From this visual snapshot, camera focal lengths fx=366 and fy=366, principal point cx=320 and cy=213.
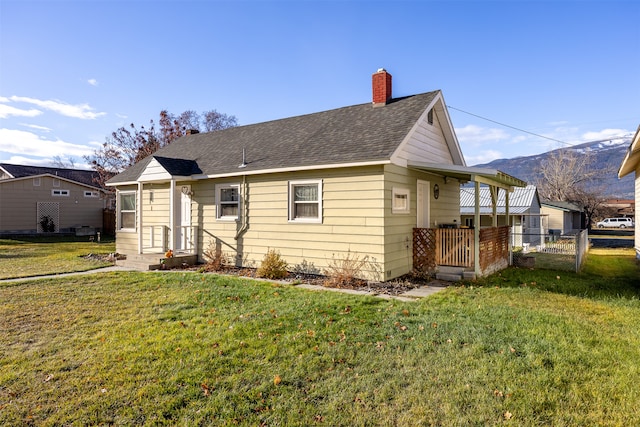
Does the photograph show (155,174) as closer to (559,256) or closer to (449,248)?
(449,248)

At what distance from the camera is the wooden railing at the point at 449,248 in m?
9.30

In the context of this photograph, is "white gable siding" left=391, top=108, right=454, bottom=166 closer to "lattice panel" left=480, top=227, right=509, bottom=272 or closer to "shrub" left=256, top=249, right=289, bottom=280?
"lattice panel" left=480, top=227, right=509, bottom=272

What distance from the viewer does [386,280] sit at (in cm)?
867

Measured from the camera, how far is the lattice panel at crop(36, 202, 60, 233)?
26.6 m

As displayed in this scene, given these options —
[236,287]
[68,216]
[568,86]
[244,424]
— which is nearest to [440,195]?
[236,287]

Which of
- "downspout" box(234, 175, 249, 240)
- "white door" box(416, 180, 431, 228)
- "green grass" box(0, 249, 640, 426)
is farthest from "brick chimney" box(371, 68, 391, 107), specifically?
"green grass" box(0, 249, 640, 426)

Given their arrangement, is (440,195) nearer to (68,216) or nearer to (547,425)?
(547,425)

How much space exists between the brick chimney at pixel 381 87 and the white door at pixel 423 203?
113 inches

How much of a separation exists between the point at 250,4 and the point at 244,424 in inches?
460

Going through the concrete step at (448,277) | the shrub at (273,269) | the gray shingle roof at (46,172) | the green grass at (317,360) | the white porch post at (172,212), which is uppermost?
the gray shingle roof at (46,172)

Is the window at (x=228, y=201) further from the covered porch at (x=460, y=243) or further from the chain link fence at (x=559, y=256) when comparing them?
the chain link fence at (x=559, y=256)

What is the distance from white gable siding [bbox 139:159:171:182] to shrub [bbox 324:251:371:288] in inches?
241

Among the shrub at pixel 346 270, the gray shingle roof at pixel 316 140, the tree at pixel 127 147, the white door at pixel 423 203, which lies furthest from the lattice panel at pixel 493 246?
the tree at pixel 127 147

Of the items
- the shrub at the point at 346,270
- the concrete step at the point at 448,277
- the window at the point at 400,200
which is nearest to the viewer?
the shrub at the point at 346,270
